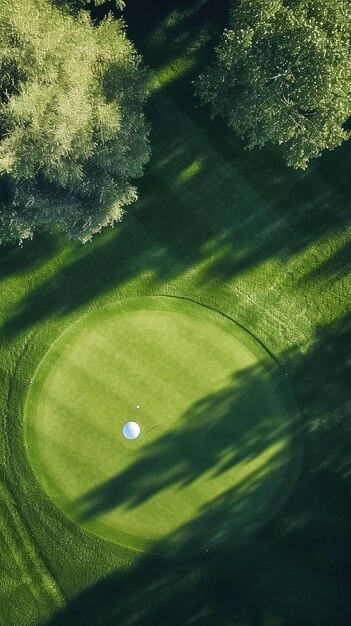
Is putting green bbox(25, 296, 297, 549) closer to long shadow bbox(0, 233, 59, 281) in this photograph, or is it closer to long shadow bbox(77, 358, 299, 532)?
long shadow bbox(77, 358, 299, 532)

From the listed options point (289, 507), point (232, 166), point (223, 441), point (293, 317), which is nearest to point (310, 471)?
point (289, 507)

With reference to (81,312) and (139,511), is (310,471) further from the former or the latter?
(81,312)

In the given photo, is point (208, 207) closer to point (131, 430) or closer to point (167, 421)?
point (167, 421)

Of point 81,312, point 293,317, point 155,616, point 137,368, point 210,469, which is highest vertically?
point 81,312

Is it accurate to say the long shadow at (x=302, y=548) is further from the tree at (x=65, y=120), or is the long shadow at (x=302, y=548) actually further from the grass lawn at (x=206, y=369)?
the tree at (x=65, y=120)

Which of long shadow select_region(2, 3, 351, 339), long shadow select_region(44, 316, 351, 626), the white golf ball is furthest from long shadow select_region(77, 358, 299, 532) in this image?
long shadow select_region(2, 3, 351, 339)

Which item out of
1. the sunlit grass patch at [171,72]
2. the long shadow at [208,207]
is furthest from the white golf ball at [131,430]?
the sunlit grass patch at [171,72]

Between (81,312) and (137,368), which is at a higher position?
(81,312)
